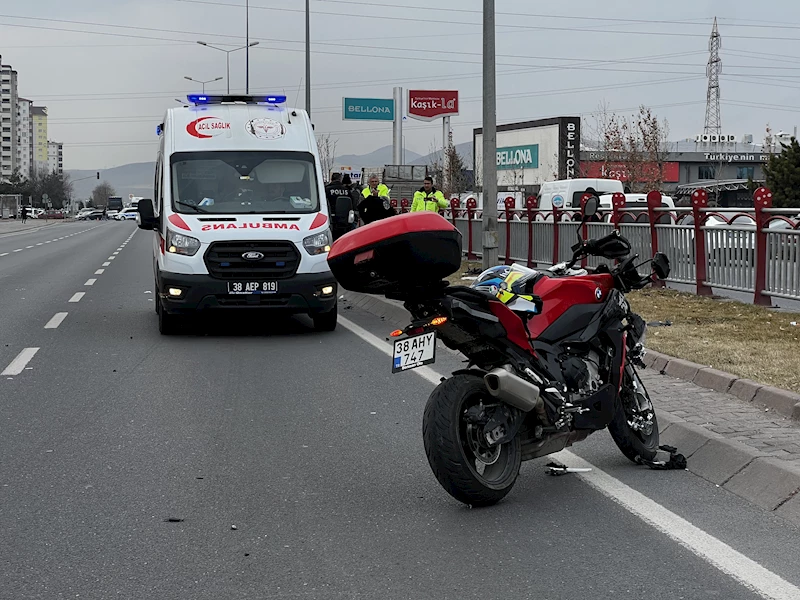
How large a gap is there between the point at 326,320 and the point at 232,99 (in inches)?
133

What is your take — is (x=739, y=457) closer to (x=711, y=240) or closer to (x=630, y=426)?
(x=630, y=426)

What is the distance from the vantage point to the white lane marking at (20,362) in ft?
34.0

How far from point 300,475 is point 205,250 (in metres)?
6.90

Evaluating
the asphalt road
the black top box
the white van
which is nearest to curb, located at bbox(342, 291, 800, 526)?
the asphalt road

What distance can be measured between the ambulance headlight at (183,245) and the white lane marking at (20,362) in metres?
1.92

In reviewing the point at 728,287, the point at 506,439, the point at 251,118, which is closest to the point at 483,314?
the point at 506,439

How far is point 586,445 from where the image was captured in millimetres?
7223

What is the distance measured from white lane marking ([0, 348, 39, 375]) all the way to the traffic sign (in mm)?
56528

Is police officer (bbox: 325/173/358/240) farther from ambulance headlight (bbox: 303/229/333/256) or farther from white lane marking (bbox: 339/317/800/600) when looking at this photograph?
white lane marking (bbox: 339/317/800/600)

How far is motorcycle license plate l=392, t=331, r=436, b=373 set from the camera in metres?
5.41

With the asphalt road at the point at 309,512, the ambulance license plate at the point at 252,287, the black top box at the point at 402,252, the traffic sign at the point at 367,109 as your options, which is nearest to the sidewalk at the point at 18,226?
the traffic sign at the point at 367,109

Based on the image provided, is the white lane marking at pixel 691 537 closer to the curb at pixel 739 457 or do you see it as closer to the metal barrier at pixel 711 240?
the curb at pixel 739 457

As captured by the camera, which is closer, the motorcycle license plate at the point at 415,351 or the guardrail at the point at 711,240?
the motorcycle license plate at the point at 415,351

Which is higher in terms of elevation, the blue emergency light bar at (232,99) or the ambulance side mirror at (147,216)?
the blue emergency light bar at (232,99)
